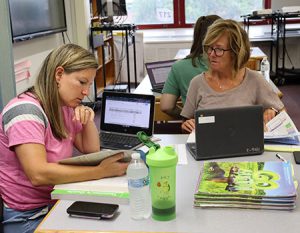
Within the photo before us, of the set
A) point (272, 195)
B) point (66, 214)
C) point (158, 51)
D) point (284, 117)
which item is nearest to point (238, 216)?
point (272, 195)

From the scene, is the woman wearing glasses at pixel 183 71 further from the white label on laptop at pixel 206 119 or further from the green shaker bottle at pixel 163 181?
the green shaker bottle at pixel 163 181

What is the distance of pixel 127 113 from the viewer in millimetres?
2082

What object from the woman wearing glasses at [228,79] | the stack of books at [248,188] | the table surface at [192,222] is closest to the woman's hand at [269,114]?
the woman wearing glasses at [228,79]

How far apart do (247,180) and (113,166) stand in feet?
1.52

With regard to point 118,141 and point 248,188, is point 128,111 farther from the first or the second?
point 248,188

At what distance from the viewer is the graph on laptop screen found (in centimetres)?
205

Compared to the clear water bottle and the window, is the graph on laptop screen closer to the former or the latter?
the clear water bottle

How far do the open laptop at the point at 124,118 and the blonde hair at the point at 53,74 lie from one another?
0.46 meters

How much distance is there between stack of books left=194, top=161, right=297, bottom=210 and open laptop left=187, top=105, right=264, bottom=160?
225 mm

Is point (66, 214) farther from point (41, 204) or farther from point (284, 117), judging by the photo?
point (284, 117)

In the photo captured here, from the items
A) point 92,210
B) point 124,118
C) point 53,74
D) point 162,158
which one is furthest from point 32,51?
point 162,158

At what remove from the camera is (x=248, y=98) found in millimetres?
2154

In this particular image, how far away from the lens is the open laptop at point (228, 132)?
1.63 m

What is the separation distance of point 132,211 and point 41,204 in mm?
476
